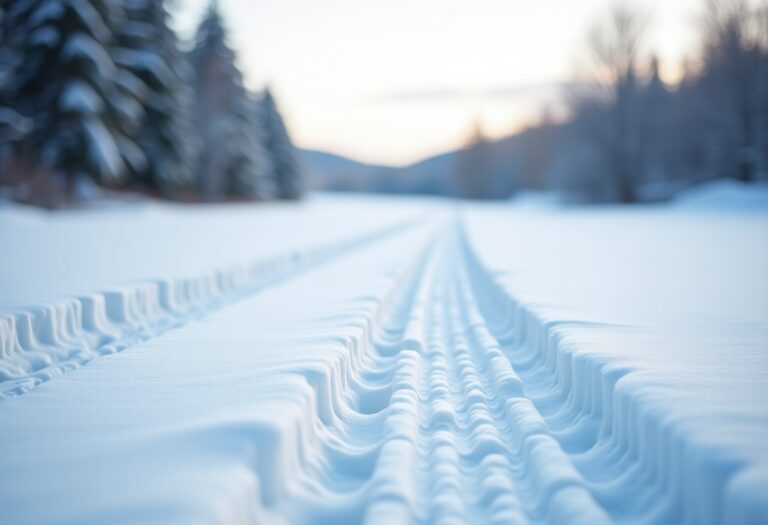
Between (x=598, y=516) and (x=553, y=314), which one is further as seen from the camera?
(x=553, y=314)

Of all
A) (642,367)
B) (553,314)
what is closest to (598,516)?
(642,367)

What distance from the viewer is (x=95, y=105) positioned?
17.2 metres

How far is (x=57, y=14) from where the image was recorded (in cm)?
1700

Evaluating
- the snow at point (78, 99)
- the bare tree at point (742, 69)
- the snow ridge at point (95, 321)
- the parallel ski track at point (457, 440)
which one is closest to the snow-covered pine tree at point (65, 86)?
the snow at point (78, 99)

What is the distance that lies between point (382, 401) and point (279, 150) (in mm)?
37907

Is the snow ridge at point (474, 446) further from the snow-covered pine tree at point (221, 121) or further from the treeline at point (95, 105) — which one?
the snow-covered pine tree at point (221, 121)

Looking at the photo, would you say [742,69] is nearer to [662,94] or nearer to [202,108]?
[662,94]

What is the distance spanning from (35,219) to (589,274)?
1400 centimetres

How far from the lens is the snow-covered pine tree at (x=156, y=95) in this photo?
22.0 m

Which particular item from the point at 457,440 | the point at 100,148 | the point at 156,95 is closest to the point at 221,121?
the point at 156,95

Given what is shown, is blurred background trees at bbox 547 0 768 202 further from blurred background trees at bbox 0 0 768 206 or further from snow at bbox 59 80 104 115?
snow at bbox 59 80 104 115

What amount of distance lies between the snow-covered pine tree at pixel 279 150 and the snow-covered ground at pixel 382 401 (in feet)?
111

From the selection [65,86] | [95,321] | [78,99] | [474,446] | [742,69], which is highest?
[742,69]

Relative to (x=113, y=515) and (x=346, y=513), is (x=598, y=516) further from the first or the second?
(x=113, y=515)
